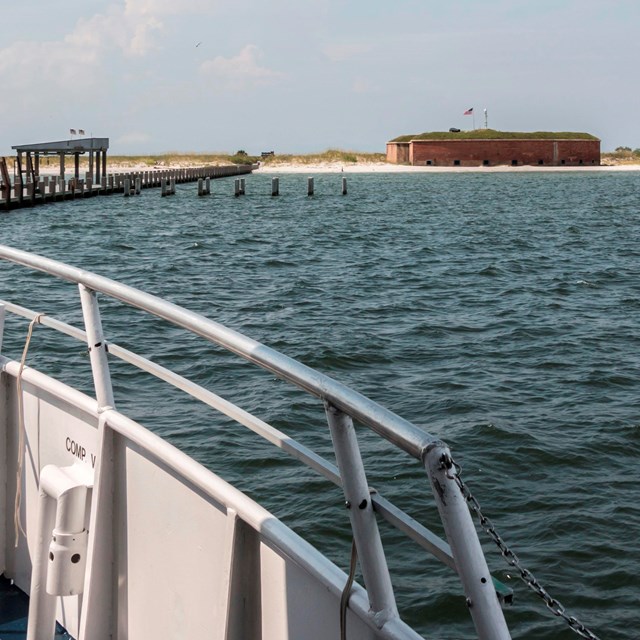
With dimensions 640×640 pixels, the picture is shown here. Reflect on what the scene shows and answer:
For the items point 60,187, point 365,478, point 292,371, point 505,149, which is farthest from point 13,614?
point 505,149

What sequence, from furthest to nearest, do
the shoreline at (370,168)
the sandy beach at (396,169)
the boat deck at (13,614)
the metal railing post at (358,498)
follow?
1. the shoreline at (370,168)
2. the sandy beach at (396,169)
3. the boat deck at (13,614)
4. the metal railing post at (358,498)

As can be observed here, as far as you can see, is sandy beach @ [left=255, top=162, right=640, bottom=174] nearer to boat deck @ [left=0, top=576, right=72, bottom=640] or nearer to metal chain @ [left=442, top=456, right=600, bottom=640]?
boat deck @ [left=0, top=576, right=72, bottom=640]

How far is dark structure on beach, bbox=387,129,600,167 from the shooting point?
110250mm

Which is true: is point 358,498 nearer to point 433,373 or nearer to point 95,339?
point 95,339

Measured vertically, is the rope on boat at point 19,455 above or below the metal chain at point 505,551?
below

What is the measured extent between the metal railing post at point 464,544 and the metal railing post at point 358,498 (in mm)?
237

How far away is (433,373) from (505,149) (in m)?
103

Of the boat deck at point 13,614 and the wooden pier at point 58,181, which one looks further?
the wooden pier at point 58,181

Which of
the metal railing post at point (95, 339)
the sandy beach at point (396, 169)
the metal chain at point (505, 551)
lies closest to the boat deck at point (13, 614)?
the metal railing post at point (95, 339)

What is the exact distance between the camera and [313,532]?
6719 mm

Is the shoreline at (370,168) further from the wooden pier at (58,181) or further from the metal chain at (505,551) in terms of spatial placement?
the metal chain at (505,551)

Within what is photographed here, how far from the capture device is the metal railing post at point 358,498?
5.52 feet

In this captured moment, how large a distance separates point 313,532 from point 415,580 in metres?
0.98

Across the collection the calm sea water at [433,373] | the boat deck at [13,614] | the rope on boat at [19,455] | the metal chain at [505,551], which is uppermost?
the metal chain at [505,551]
